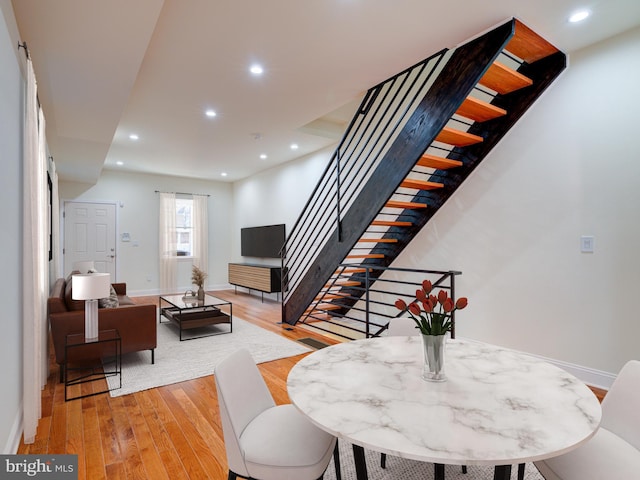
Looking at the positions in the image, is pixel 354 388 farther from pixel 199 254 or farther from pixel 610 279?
pixel 199 254

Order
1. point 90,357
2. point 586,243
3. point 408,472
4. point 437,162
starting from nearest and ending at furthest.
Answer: point 408,472 < point 586,243 < point 90,357 < point 437,162

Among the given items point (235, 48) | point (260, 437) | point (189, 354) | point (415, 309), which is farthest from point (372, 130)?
point (260, 437)

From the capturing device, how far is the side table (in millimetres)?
3027

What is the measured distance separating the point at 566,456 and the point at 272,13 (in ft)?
9.45

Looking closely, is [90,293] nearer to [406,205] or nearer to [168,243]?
[406,205]

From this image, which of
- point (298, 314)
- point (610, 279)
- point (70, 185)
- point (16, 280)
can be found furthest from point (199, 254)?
point (610, 279)

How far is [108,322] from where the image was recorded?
3.29m

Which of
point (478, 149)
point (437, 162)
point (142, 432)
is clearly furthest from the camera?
point (478, 149)

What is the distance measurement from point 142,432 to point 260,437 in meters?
1.41

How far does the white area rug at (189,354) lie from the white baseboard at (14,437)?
69cm

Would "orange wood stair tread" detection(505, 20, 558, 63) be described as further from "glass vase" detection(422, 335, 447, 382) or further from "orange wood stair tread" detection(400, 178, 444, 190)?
"glass vase" detection(422, 335, 447, 382)

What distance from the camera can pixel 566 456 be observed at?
1264 mm

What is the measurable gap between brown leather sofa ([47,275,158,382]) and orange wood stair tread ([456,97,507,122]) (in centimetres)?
340

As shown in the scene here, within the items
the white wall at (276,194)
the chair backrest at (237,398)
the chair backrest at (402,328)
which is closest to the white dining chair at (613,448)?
the chair backrest at (402,328)
